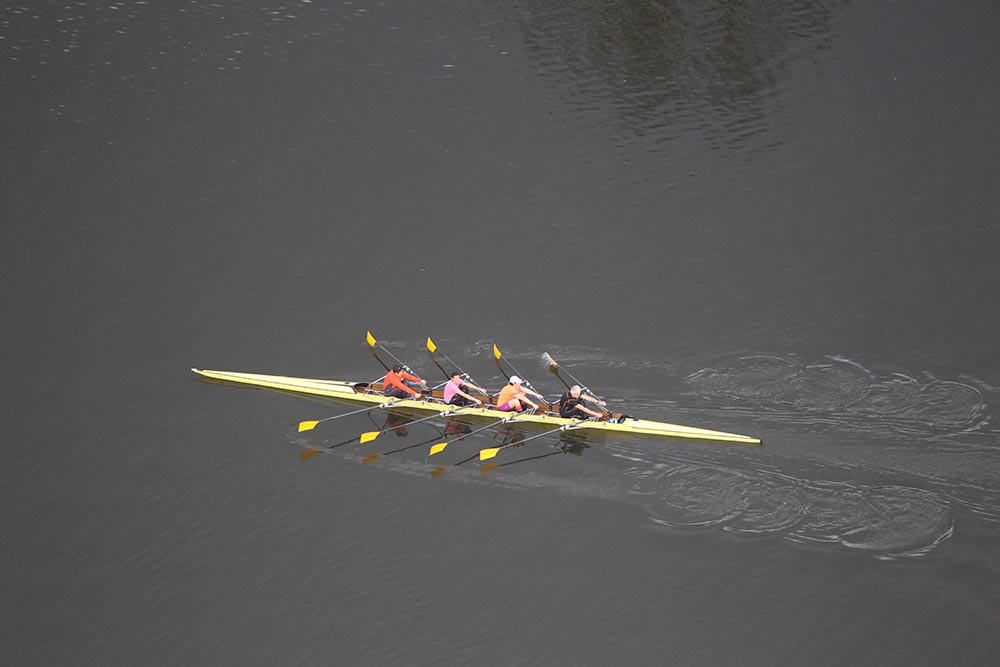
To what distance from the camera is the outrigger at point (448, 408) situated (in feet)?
52.0

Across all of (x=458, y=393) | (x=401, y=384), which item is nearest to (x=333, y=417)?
(x=401, y=384)

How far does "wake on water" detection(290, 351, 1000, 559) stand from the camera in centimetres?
1432

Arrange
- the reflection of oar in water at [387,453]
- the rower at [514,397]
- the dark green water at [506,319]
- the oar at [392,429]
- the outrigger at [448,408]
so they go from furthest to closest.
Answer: the oar at [392,429]
the rower at [514,397]
the reflection of oar in water at [387,453]
the outrigger at [448,408]
the dark green water at [506,319]

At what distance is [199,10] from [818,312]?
18549 millimetres

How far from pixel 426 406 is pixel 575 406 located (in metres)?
2.43

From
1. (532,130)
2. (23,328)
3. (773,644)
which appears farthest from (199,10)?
(773,644)

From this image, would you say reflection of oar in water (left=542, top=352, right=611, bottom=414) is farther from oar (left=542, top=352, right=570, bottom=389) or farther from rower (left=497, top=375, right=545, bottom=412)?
rower (left=497, top=375, right=545, bottom=412)

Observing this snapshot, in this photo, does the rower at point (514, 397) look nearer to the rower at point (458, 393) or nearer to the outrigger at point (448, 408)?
the outrigger at point (448, 408)

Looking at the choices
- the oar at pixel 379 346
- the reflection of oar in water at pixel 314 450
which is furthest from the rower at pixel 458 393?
the reflection of oar in water at pixel 314 450

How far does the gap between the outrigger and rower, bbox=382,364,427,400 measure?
96mm

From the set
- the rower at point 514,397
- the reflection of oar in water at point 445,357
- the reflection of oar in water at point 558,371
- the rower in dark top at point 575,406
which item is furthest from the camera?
the reflection of oar in water at point 445,357

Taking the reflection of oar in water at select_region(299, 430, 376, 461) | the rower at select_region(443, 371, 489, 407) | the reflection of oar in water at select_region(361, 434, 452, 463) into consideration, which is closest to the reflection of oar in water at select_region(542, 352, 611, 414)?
the rower at select_region(443, 371, 489, 407)

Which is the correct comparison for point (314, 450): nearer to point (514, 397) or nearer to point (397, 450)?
point (397, 450)

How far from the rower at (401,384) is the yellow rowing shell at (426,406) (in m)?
0.12
